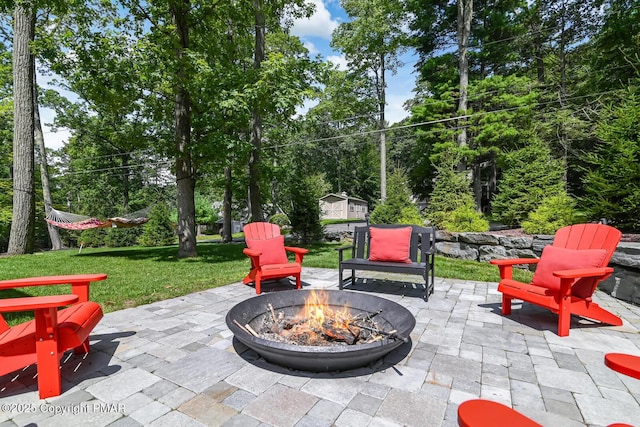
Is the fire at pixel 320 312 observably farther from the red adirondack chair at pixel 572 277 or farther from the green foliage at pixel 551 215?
the green foliage at pixel 551 215

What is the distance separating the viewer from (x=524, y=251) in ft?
20.4

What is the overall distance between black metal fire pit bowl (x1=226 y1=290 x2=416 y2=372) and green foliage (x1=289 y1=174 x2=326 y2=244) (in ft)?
27.3

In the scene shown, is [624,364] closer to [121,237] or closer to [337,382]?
[337,382]

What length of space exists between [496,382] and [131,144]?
34.0ft

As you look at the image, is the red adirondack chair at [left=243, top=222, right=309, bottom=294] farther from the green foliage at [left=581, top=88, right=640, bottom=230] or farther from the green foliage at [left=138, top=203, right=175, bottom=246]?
the green foliage at [left=138, top=203, right=175, bottom=246]

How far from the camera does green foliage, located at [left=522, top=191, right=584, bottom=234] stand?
248 inches

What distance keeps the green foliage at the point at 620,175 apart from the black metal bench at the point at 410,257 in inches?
113

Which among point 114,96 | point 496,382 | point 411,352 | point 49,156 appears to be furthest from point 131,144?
point 49,156

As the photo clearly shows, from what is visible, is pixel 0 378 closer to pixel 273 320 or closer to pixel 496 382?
pixel 273 320

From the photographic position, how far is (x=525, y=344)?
2.77 m

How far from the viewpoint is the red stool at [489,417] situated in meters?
0.87

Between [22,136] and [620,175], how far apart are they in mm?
13537

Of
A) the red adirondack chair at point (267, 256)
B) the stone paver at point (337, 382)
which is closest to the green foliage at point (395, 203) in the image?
the red adirondack chair at point (267, 256)

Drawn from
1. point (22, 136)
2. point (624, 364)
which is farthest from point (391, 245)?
point (22, 136)
